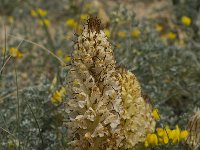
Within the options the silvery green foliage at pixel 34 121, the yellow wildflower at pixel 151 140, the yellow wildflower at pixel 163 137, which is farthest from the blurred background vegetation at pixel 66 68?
the yellow wildflower at pixel 151 140

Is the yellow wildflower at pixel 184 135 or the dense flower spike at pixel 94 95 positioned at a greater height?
the dense flower spike at pixel 94 95

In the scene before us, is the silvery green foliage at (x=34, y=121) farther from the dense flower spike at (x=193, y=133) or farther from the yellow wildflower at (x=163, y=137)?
the dense flower spike at (x=193, y=133)

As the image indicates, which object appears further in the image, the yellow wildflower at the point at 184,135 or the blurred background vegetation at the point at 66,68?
the blurred background vegetation at the point at 66,68

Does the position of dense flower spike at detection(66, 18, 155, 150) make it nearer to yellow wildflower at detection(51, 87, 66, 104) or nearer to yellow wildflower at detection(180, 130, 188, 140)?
yellow wildflower at detection(180, 130, 188, 140)

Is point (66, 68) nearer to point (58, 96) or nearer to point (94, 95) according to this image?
point (58, 96)

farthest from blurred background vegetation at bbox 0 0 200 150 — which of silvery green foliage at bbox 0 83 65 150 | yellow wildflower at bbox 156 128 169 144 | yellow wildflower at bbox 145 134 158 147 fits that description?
yellow wildflower at bbox 145 134 158 147

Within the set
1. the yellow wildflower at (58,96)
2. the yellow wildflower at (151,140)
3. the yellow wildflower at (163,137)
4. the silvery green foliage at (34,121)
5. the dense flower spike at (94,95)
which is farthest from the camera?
the yellow wildflower at (58,96)

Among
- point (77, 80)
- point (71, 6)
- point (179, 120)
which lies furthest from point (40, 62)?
point (77, 80)

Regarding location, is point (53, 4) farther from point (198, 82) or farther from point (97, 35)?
point (97, 35)

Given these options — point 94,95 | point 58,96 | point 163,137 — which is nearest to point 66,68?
point 58,96
